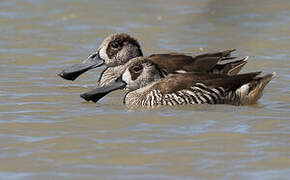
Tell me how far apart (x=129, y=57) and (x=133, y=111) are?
8.41 feet

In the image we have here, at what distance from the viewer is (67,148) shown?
8773 mm

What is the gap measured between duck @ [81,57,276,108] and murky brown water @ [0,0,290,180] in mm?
164

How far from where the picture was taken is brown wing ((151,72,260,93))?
10844mm

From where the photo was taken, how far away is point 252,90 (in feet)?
36.1

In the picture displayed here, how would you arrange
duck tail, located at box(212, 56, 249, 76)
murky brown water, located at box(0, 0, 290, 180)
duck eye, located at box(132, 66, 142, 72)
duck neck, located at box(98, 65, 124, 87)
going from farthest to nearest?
1. duck neck, located at box(98, 65, 124, 87)
2. duck tail, located at box(212, 56, 249, 76)
3. duck eye, located at box(132, 66, 142, 72)
4. murky brown water, located at box(0, 0, 290, 180)

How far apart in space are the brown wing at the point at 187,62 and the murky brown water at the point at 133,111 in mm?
670

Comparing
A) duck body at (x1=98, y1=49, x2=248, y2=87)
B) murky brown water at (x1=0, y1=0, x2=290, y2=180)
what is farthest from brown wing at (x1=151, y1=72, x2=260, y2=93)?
duck body at (x1=98, y1=49, x2=248, y2=87)

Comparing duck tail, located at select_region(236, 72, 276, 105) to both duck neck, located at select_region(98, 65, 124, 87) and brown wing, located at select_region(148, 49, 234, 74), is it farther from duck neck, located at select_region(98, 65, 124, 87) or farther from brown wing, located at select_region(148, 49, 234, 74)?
duck neck, located at select_region(98, 65, 124, 87)

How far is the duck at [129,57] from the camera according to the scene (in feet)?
39.0

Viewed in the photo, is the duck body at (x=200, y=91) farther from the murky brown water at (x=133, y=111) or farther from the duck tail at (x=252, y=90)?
the murky brown water at (x=133, y=111)

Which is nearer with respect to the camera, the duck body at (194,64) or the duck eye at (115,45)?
the duck body at (194,64)

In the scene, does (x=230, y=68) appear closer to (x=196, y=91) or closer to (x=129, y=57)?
(x=196, y=91)

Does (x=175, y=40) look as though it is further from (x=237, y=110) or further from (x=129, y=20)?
(x=237, y=110)

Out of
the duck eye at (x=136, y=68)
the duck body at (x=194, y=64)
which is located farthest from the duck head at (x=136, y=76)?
the duck body at (x=194, y=64)
